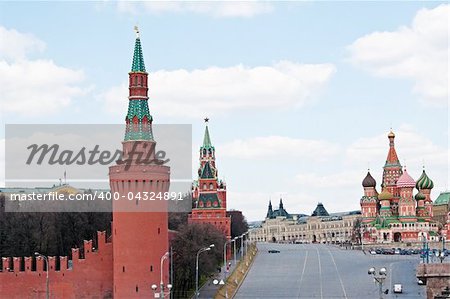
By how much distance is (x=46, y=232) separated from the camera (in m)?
99.7

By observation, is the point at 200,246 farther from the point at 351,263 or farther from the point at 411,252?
the point at 411,252

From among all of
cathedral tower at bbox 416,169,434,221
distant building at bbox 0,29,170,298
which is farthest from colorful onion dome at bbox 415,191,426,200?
distant building at bbox 0,29,170,298

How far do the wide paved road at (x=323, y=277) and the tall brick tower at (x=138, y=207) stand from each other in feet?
54.5

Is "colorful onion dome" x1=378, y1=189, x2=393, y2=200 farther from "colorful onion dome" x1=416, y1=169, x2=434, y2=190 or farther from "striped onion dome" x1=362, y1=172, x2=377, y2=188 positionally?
"striped onion dome" x1=362, y1=172, x2=377, y2=188

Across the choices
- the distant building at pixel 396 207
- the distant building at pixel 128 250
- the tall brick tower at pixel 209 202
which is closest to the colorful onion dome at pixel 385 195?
the distant building at pixel 396 207

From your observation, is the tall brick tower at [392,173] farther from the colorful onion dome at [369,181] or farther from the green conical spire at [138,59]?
the green conical spire at [138,59]

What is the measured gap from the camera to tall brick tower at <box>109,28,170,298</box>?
67875 mm

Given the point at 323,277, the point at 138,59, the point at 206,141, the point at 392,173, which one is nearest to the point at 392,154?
the point at 392,173

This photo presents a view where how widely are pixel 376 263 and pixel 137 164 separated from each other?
201ft

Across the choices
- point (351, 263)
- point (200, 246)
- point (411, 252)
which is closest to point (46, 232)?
point (200, 246)

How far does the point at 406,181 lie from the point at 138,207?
12390cm

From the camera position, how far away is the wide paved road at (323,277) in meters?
84.3

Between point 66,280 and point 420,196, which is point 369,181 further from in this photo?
point 66,280

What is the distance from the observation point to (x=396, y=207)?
18925 cm
